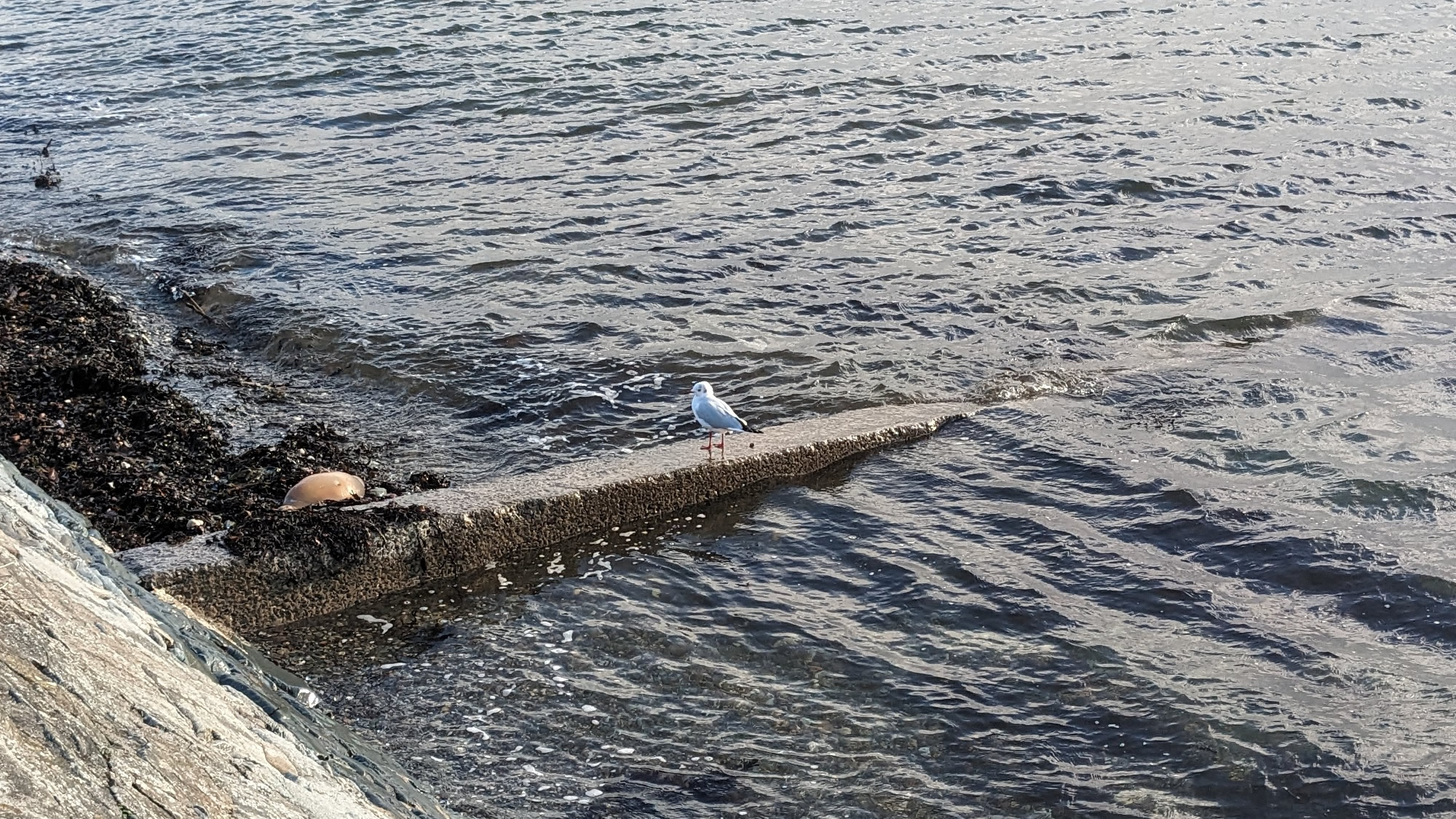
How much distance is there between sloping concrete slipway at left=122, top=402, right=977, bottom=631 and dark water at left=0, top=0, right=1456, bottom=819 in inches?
6.7

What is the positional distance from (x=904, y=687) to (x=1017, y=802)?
2.75 feet

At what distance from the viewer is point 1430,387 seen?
8703 millimetres

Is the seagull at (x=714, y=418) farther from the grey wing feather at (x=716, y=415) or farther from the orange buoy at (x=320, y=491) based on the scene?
the orange buoy at (x=320, y=491)

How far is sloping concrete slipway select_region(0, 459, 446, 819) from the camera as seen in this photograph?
288 cm

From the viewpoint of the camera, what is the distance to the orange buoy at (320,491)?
6.81m

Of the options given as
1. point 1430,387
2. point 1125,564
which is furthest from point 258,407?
point 1430,387

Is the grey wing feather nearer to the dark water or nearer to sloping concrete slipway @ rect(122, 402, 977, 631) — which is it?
sloping concrete slipway @ rect(122, 402, 977, 631)

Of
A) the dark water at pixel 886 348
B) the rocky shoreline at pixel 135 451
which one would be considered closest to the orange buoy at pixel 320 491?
the rocky shoreline at pixel 135 451

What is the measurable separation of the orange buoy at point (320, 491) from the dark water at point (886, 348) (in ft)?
3.20

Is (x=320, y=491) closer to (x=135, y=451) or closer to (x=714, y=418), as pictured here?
(x=135, y=451)

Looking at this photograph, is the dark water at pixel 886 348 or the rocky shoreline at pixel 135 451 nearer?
the dark water at pixel 886 348

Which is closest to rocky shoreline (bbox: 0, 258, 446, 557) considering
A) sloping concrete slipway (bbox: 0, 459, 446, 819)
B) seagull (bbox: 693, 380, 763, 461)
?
sloping concrete slipway (bbox: 0, 459, 446, 819)

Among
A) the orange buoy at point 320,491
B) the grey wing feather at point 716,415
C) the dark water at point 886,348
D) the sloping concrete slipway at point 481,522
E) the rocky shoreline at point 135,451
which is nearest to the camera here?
the dark water at point 886,348

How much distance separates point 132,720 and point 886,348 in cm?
708
